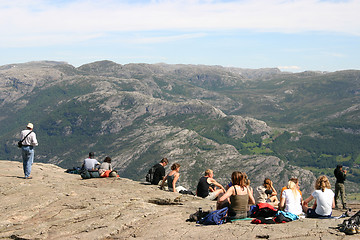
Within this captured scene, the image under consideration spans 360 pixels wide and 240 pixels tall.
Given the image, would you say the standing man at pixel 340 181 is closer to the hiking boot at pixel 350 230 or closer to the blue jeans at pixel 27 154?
the hiking boot at pixel 350 230

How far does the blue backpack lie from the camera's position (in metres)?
21.6

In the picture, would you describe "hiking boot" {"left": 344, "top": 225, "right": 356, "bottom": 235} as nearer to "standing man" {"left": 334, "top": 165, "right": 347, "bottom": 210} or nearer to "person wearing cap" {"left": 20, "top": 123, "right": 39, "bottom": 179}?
"standing man" {"left": 334, "top": 165, "right": 347, "bottom": 210}

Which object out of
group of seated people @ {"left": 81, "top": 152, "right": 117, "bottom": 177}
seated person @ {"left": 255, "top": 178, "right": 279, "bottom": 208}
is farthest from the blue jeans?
seated person @ {"left": 255, "top": 178, "right": 279, "bottom": 208}

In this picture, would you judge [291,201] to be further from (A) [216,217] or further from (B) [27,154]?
(B) [27,154]

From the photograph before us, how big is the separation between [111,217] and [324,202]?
47.6 ft

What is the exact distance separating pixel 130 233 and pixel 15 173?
2465cm

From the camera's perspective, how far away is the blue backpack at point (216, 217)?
21609mm

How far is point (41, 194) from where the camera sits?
3002cm

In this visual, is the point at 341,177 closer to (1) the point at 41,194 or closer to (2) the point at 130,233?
(2) the point at 130,233

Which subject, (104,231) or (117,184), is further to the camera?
(117,184)

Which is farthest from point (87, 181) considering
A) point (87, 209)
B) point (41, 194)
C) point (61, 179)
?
point (87, 209)

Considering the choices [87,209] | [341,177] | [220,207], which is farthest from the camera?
[341,177]

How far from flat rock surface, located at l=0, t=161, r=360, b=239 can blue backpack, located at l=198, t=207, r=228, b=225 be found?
672 millimetres

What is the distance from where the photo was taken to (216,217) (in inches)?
850
